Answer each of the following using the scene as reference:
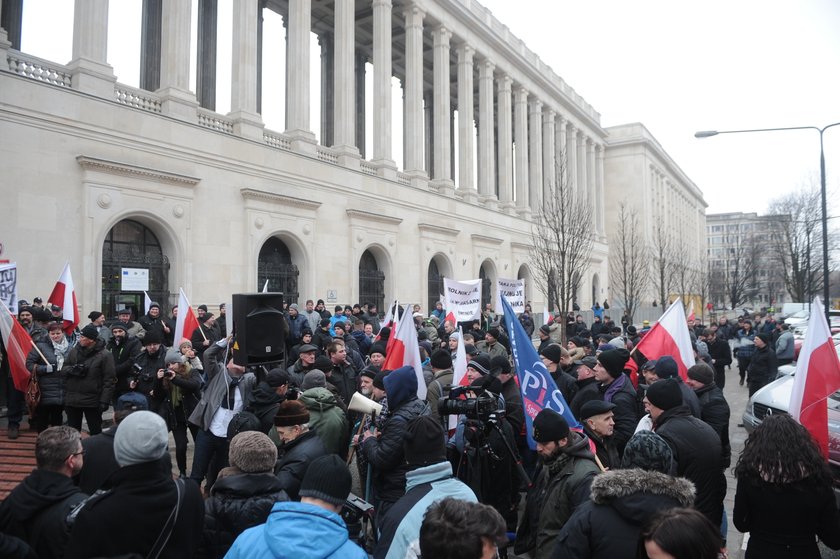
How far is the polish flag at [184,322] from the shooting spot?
924cm

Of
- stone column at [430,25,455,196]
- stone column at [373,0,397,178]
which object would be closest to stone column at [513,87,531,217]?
stone column at [430,25,455,196]

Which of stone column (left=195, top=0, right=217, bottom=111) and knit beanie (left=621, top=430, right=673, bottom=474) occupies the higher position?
stone column (left=195, top=0, right=217, bottom=111)

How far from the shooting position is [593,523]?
9.39ft

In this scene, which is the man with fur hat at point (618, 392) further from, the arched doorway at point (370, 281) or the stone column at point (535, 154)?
the stone column at point (535, 154)

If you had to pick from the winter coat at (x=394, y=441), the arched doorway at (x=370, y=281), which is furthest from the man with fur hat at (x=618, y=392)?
the arched doorway at (x=370, y=281)

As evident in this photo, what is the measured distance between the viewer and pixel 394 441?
4211 millimetres

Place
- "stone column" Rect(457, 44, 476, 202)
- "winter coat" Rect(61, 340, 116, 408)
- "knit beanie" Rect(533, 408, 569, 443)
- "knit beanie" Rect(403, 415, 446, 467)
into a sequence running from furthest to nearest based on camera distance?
"stone column" Rect(457, 44, 476, 202), "winter coat" Rect(61, 340, 116, 408), "knit beanie" Rect(533, 408, 569, 443), "knit beanie" Rect(403, 415, 446, 467)

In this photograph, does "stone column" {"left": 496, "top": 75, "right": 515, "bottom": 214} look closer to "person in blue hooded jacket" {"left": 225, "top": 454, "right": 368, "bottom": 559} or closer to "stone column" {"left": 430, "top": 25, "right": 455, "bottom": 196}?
"stone column" {"left": 430, "top": 25, "right": 455, "bottom": 196}

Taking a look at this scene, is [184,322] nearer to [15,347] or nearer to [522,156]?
[15,347]

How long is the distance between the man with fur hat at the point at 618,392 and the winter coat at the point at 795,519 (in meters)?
1.80

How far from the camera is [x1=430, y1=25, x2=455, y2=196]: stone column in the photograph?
31.1m

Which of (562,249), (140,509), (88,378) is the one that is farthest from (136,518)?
(562,249)

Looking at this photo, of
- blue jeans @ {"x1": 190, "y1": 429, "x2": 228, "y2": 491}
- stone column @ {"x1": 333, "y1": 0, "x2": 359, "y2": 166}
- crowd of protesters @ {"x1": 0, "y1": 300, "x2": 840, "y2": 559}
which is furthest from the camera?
stone column @ {"x1": 333, "y1": 0, "x2": 359, "y2": 166}

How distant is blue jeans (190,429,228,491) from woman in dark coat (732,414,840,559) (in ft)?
17.2
